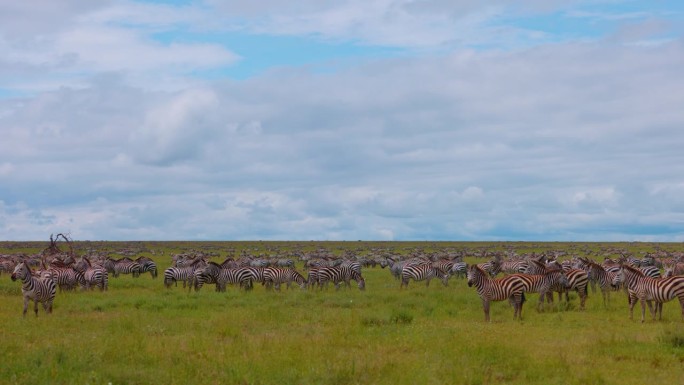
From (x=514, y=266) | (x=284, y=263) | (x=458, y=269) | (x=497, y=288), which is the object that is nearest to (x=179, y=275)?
(x=458, y=269)

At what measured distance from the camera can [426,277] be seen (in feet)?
115

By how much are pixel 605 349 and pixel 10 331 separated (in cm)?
1561

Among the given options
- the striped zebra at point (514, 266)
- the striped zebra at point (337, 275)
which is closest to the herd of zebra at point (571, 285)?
the striped zebra at point (514, 266)

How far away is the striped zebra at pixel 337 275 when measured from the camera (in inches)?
1302

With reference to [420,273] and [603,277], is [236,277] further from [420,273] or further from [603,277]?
[603,277]

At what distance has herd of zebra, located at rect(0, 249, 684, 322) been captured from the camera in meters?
22.1

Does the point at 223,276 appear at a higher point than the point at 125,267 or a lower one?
higher

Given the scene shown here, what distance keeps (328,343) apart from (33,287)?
11187 mm

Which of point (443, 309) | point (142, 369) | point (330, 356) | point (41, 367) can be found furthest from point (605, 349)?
point (41, 367)

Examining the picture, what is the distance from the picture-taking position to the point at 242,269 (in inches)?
1272

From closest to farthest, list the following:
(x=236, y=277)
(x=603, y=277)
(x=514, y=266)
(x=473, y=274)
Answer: (x=473, y=274)
(x=603, y=277)
(x=236, y=277)
(x=514, y=266)

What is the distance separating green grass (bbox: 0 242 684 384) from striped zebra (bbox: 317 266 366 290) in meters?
5.99

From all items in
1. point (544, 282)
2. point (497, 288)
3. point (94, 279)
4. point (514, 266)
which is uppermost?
point (514, 266)

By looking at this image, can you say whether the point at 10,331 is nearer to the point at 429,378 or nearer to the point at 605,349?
the point at 429,378
